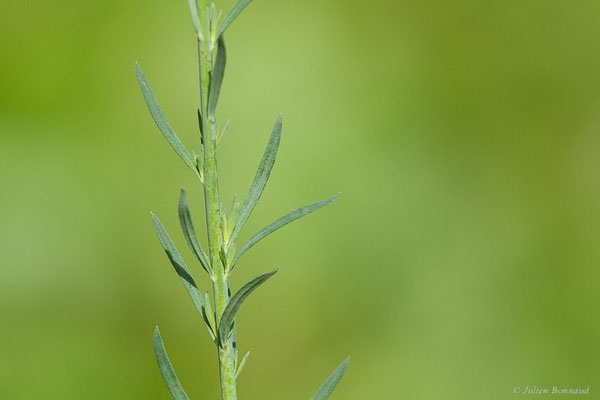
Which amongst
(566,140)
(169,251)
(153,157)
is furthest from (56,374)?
(566,140)

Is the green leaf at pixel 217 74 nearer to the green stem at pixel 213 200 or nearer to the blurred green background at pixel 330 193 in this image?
the green stem at pixel 213 200

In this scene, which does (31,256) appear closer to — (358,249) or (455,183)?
(358,249)

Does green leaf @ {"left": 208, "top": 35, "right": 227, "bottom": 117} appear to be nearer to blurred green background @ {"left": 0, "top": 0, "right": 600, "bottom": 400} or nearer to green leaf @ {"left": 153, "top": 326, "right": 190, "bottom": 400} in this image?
green leaf @ {"left": 153, "top": 326, "right": 190, "bottom": 400}

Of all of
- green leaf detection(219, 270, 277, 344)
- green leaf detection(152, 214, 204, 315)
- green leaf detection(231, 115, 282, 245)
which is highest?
green leaf detection(231, 115, 282, 245)

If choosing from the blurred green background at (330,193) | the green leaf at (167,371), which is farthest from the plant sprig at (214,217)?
the blurred green background at (330,193)

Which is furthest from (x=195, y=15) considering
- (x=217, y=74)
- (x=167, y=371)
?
(x=167, y=371)

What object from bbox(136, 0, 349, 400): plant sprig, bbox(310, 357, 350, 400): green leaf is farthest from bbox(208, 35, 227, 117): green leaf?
bbox(310, 357, 350, 400): green leaf

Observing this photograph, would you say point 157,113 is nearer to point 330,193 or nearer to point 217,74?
point 217,74
